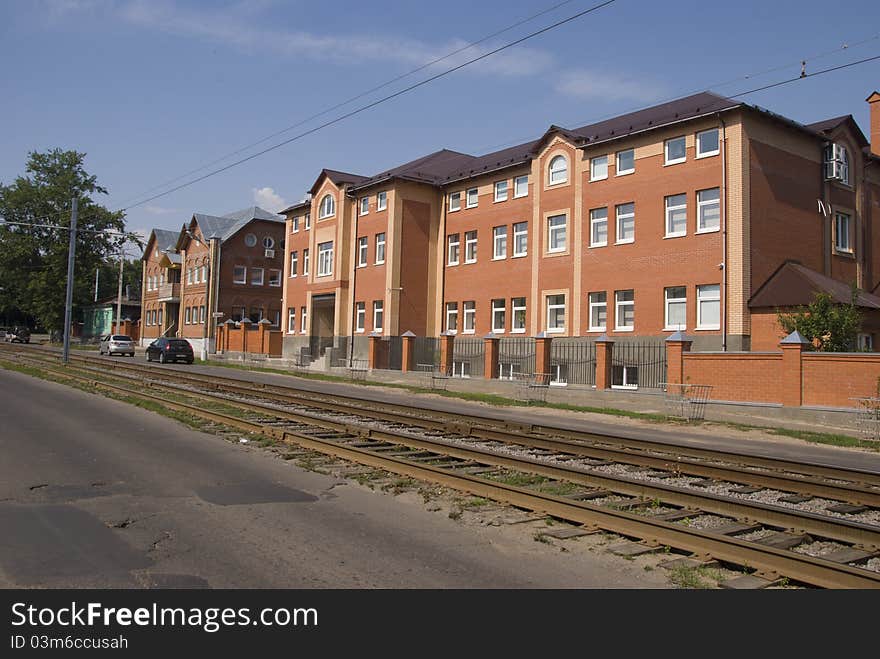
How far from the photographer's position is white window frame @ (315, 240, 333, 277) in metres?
44.9

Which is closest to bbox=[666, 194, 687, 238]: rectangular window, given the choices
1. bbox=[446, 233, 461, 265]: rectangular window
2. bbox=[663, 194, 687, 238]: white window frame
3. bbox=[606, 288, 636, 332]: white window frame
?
bbox=[663, 194, 687, 238]: white window frame

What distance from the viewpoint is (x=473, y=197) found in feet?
126

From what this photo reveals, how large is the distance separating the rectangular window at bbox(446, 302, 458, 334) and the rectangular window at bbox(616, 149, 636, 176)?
12173 millimetres

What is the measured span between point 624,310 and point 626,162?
6.07m

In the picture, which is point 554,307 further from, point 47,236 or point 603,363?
point 47,236

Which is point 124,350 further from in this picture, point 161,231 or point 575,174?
point 575,174

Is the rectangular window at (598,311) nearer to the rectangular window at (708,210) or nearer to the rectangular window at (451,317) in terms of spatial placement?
the rectangular window at (708,210)

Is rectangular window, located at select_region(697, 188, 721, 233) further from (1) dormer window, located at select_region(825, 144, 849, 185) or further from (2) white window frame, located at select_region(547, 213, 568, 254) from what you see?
(2) white window frame, located at select_region(547, 213, 568, 254)

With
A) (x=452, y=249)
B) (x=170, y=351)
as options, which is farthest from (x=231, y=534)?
(x=170, y=351)

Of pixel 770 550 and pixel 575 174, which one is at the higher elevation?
pixel 575 174

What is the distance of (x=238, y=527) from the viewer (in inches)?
275

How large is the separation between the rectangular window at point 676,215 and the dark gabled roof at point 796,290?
12.1 feet

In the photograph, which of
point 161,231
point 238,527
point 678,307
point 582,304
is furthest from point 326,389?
point 161,231
